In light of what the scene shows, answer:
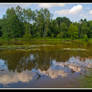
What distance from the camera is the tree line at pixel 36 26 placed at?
1695cm

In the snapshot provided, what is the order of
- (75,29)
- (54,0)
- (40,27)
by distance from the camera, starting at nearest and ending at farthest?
(54,0), (75,29), (40,27)

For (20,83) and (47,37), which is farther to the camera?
(47,37)

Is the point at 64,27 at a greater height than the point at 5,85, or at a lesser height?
greater

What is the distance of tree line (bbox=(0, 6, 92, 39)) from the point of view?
17.0 meters

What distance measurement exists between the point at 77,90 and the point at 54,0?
2.82ft

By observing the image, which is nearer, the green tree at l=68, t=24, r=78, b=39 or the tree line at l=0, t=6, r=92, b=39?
the tree line at l=0, t=6, r=92, b=39

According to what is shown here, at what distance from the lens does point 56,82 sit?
289cm

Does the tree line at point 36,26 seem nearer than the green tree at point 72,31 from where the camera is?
Yes

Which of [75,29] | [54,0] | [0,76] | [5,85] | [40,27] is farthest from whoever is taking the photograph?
[40,27]

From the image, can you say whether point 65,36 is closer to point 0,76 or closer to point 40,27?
point 40,27

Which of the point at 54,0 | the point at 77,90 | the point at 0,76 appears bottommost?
the point at 0,76

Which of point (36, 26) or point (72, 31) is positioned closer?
point (72, 31)

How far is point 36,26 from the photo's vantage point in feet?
65.9

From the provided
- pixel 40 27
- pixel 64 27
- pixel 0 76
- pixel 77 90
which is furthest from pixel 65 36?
pixel 77 90
